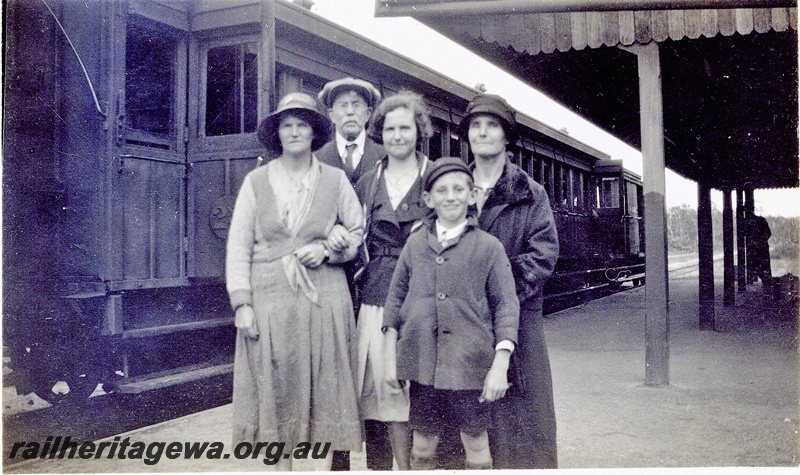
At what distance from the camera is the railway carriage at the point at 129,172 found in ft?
12.9

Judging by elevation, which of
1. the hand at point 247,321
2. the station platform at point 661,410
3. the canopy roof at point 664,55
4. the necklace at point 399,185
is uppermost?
the canopy roof at point 664,55

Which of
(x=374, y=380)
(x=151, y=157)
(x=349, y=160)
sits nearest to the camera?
(x=374, y=380)

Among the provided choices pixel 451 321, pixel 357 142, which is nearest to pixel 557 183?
pixel 357 142

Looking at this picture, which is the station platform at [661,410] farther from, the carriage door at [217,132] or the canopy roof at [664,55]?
the canopy roof at [664,55]

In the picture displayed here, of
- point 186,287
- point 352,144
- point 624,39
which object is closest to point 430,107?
point 624,39

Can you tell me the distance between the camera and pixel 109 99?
3.93 meters

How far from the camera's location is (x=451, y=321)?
2.45 m

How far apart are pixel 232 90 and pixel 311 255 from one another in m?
2.31

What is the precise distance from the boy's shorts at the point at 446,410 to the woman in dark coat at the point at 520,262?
0.17 metres

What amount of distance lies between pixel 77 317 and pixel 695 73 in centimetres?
613

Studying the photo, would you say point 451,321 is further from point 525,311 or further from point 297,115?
point 297,115

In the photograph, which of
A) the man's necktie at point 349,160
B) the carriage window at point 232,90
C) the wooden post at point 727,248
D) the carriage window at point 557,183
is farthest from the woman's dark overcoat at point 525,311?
the wooden post at point 727,248

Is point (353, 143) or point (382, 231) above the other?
point (353, 143)

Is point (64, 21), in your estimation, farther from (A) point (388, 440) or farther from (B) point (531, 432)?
(B) point (531, 432)
